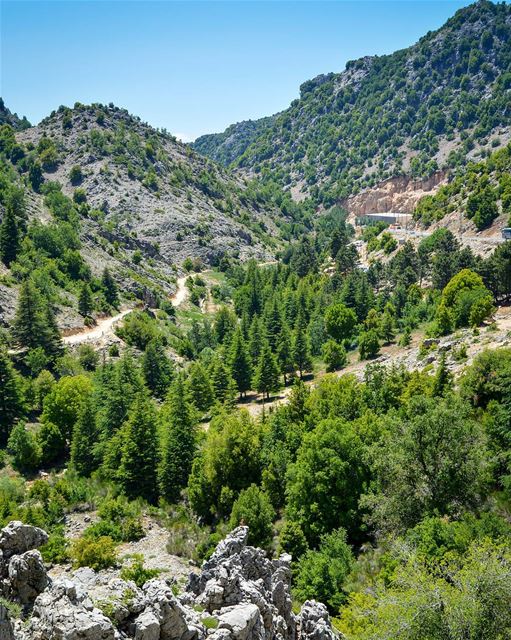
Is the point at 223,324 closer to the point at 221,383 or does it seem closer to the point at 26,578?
the point at 221,383

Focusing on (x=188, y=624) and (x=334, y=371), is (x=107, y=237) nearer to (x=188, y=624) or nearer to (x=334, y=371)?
(x=334, y=371)

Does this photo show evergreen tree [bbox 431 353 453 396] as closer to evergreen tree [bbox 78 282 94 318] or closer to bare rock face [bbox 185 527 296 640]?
bare rock face [bbox 185 527 296 640]

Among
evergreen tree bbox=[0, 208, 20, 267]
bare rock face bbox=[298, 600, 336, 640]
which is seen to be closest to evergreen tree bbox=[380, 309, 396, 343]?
bare rock face bbox=[298, 600, 336, 640]

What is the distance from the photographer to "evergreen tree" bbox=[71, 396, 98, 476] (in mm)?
48250

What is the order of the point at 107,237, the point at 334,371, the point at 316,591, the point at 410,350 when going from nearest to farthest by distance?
the point at 316,591, the point at 410,350, the point at 334,371, the point at 107,237

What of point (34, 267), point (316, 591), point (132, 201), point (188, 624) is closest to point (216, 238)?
point (132, 201)

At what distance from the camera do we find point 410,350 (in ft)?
219

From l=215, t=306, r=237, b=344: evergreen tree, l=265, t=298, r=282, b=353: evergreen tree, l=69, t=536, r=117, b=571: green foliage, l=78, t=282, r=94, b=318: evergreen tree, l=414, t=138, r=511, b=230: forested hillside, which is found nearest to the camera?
l=69, t=536, r=117, b=571: green foliage

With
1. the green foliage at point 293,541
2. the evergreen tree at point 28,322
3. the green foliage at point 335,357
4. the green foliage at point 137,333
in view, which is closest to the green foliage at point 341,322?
the green foliage at point 335,357

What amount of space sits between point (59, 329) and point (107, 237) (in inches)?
2079

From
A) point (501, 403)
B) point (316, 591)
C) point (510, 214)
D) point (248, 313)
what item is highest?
point (510, 214)

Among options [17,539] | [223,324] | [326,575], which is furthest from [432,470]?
[223,324]

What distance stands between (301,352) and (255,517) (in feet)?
145

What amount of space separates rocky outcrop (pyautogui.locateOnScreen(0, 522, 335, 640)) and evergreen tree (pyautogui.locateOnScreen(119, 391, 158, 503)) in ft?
73.7
